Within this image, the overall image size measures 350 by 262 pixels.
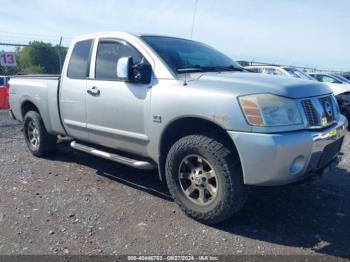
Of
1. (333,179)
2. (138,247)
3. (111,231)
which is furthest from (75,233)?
(333,179)

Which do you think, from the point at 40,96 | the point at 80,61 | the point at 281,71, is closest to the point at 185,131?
the point at 80,61

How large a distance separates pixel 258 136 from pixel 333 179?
8.20 feet

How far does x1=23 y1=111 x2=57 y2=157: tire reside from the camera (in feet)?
19.6

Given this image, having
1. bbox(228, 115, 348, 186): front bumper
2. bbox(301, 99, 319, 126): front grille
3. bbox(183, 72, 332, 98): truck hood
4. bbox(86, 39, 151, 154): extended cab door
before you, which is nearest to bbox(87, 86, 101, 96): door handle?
bbox(86, 39, 151, 154): extended cab door

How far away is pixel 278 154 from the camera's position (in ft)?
10.3

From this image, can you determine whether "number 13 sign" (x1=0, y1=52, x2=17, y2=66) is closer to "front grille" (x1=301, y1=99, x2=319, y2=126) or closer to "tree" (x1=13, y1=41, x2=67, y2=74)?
"tree" (x1=13, y1=41, x2=67, y2=74)

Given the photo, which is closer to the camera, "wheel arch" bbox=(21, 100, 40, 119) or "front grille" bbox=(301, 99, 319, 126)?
"front grille" bbox=(301, 99, 319, 126)

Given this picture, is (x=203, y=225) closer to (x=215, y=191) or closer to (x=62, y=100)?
(x=215, y=191)

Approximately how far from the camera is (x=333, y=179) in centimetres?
512

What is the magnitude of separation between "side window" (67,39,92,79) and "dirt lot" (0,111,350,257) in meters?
1.44

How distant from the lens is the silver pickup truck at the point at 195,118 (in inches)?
128

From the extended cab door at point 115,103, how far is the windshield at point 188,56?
11.8 inches

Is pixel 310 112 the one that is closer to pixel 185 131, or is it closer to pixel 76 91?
pixel 185 131

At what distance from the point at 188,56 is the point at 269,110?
158 centimetres
